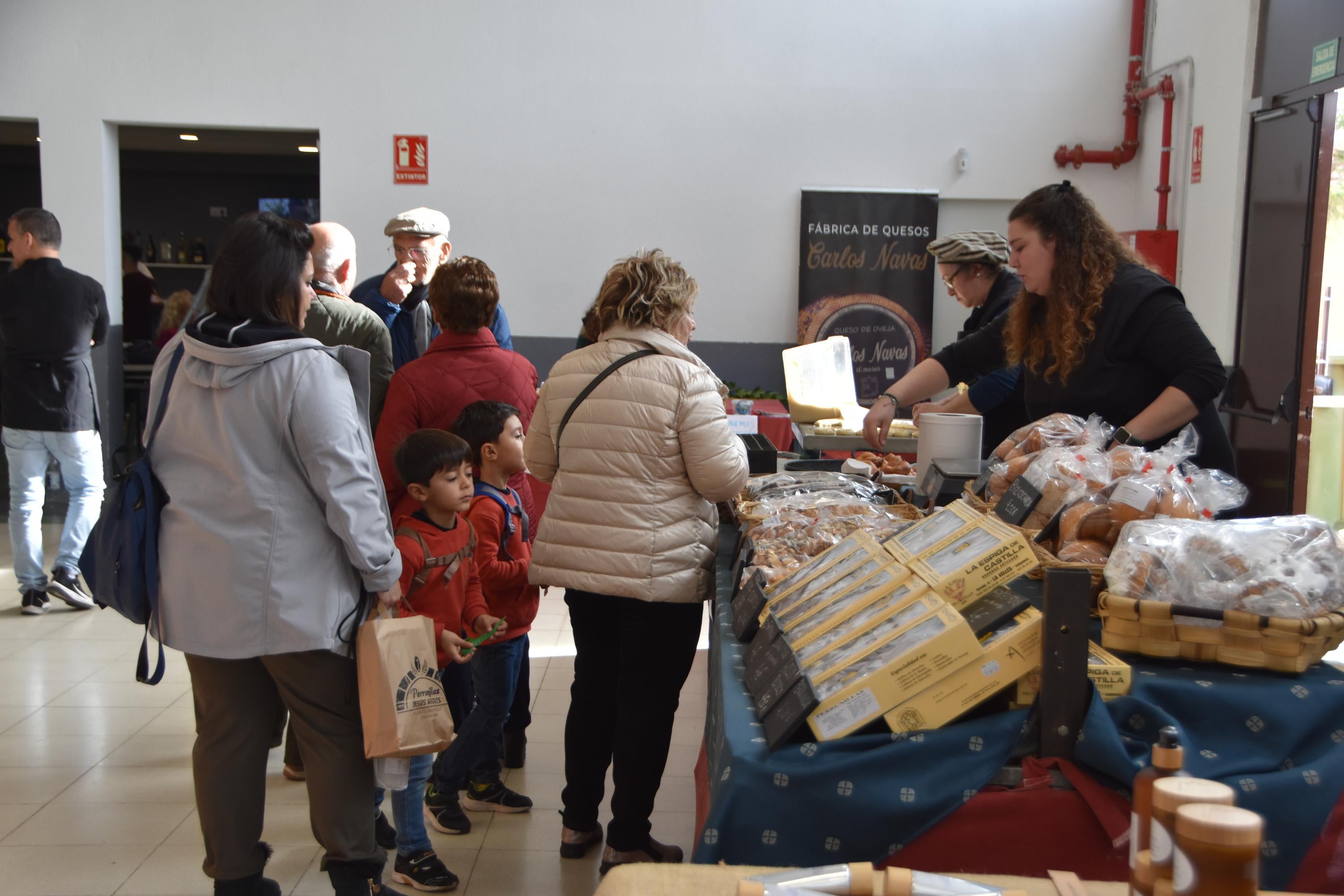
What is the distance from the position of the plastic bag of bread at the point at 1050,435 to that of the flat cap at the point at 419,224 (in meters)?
1.70

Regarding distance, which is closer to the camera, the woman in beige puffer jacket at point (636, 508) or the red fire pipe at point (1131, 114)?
the woman in beige puffer jacket at point (636, 508)

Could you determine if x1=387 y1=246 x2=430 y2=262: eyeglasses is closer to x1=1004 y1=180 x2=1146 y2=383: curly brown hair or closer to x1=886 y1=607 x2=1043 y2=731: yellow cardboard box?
x1=1004 y1=180 x2=1146 y2=383: curly brown hair

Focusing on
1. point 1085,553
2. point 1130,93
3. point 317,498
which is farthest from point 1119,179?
point 317,498

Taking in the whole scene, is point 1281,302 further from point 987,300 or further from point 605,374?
point 605,374

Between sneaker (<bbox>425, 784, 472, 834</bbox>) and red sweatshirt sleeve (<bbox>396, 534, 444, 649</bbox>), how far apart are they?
707 mm

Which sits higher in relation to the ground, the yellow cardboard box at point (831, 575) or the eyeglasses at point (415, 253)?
the eyeglasses at point (415, 253)

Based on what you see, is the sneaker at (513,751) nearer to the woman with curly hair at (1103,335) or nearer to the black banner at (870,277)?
the woman with curly hair at (1103,335)

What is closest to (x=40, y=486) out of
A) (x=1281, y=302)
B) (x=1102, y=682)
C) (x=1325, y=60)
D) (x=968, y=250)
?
(x=968, y=250)

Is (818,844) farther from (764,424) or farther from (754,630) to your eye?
(764,424)

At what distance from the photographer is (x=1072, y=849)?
58.6 inches

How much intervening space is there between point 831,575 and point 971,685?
428 millimetres

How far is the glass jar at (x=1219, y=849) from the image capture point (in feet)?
2.60

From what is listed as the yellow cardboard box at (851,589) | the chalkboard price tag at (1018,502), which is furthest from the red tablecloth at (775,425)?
the yellow cardboard box at (851,589)

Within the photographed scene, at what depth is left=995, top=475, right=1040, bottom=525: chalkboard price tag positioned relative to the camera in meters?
2.05
